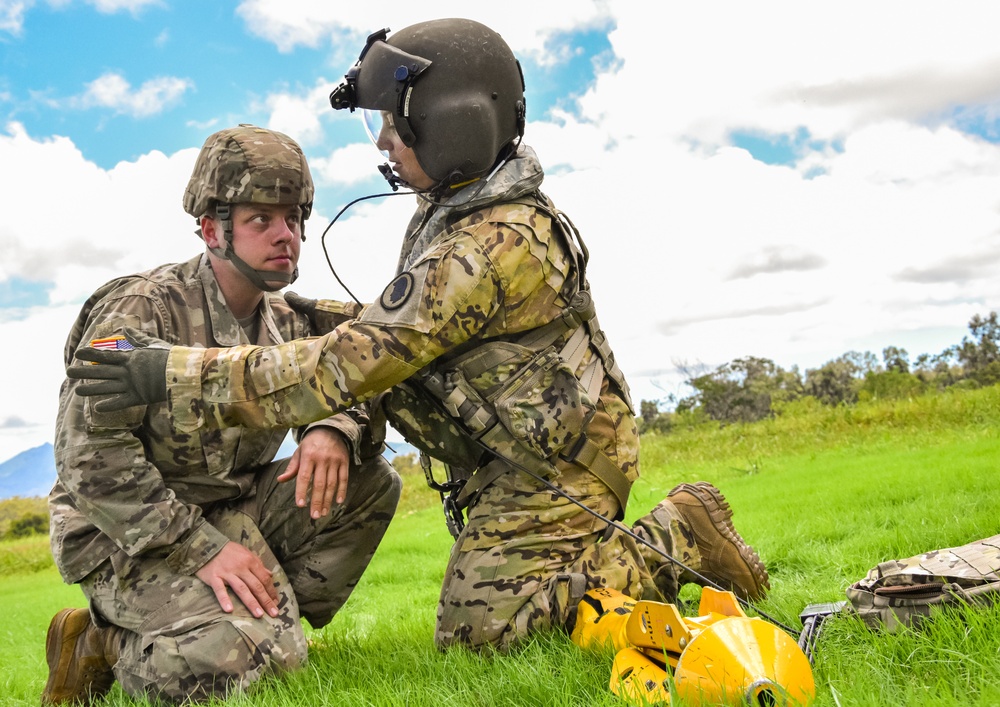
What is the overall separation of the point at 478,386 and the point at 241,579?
4.40 ft

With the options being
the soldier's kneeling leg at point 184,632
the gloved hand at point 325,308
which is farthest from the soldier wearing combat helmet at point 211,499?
the gloved hand at point 325,308

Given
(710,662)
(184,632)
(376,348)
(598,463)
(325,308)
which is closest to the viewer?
(710,662)

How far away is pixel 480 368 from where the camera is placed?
11.5 feet

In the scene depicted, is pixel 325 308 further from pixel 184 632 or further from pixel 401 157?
pixel 184 632

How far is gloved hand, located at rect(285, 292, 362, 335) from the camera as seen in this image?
448 cm

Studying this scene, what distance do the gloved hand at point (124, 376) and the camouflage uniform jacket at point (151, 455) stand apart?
1.20 feet

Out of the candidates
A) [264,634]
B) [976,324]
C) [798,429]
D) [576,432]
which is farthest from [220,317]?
[976,324]

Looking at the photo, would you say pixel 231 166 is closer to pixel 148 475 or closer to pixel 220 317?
pixel 220 317

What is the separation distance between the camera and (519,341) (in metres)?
3.58

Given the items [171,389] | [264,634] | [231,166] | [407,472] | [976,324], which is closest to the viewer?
[171,389]

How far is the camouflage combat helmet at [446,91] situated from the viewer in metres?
3.59

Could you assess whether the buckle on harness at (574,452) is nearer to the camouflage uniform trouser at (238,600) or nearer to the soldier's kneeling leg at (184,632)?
the camouflage uniform trouser at (238,600)

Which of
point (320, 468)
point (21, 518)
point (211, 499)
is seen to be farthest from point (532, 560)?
point (21, 518)

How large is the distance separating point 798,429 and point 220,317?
1134 cm
